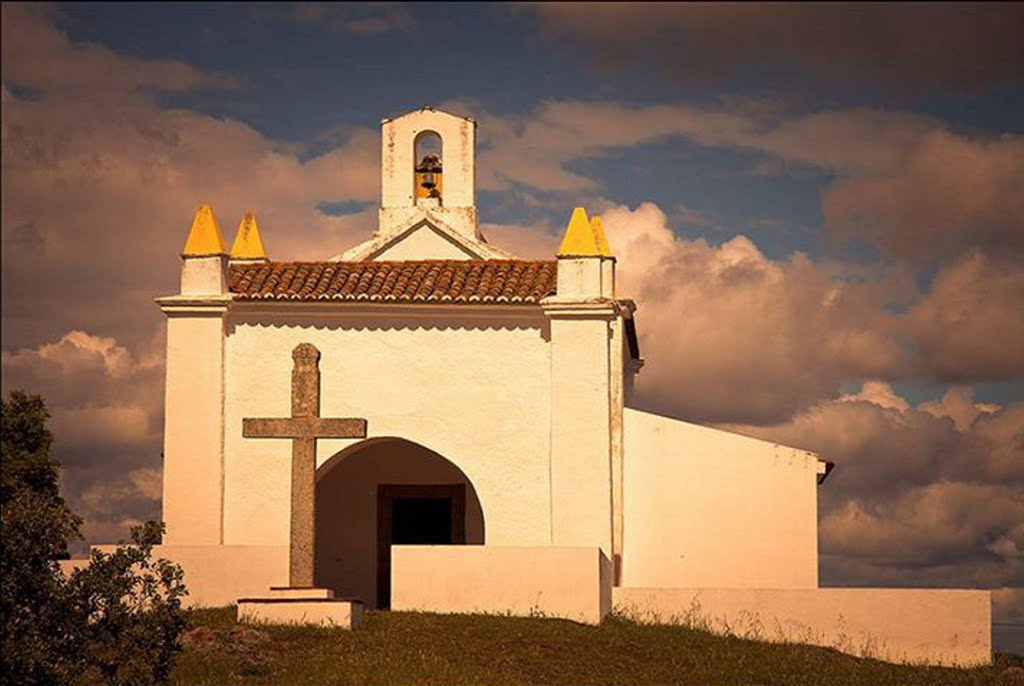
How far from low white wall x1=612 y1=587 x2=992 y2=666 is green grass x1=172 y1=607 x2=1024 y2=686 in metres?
0.72

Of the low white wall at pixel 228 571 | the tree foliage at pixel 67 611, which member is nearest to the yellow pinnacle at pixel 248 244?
the low white wall at pixel 228 571

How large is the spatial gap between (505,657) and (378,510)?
8.65 metres

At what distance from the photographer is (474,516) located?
96.4ft

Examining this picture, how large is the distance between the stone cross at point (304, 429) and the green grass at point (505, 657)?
5.81ft

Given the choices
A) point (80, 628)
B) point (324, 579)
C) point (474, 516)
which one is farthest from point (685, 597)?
point (80, 628)

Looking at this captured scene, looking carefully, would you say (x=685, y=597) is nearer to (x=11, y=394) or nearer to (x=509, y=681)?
(x=509, y=681)

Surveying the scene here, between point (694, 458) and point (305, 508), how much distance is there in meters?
6.55

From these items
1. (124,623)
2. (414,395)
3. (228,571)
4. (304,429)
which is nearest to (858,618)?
(414,395)

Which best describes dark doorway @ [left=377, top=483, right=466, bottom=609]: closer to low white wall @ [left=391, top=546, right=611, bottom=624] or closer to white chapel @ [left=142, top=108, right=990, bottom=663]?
white chapel @ [left=142, top=108, right=990, bottom=663]

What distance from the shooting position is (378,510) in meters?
30.0

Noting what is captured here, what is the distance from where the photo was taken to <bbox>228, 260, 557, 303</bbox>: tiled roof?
89.7 ft

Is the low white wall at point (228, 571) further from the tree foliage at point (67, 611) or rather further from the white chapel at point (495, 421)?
the tree foliage at point (67, 611)

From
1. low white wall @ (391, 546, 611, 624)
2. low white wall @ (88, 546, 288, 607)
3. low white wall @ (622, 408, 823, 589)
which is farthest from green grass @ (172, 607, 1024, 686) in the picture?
low white wall @ (622, 408, 823, 589)

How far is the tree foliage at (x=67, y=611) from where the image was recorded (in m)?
18.0
